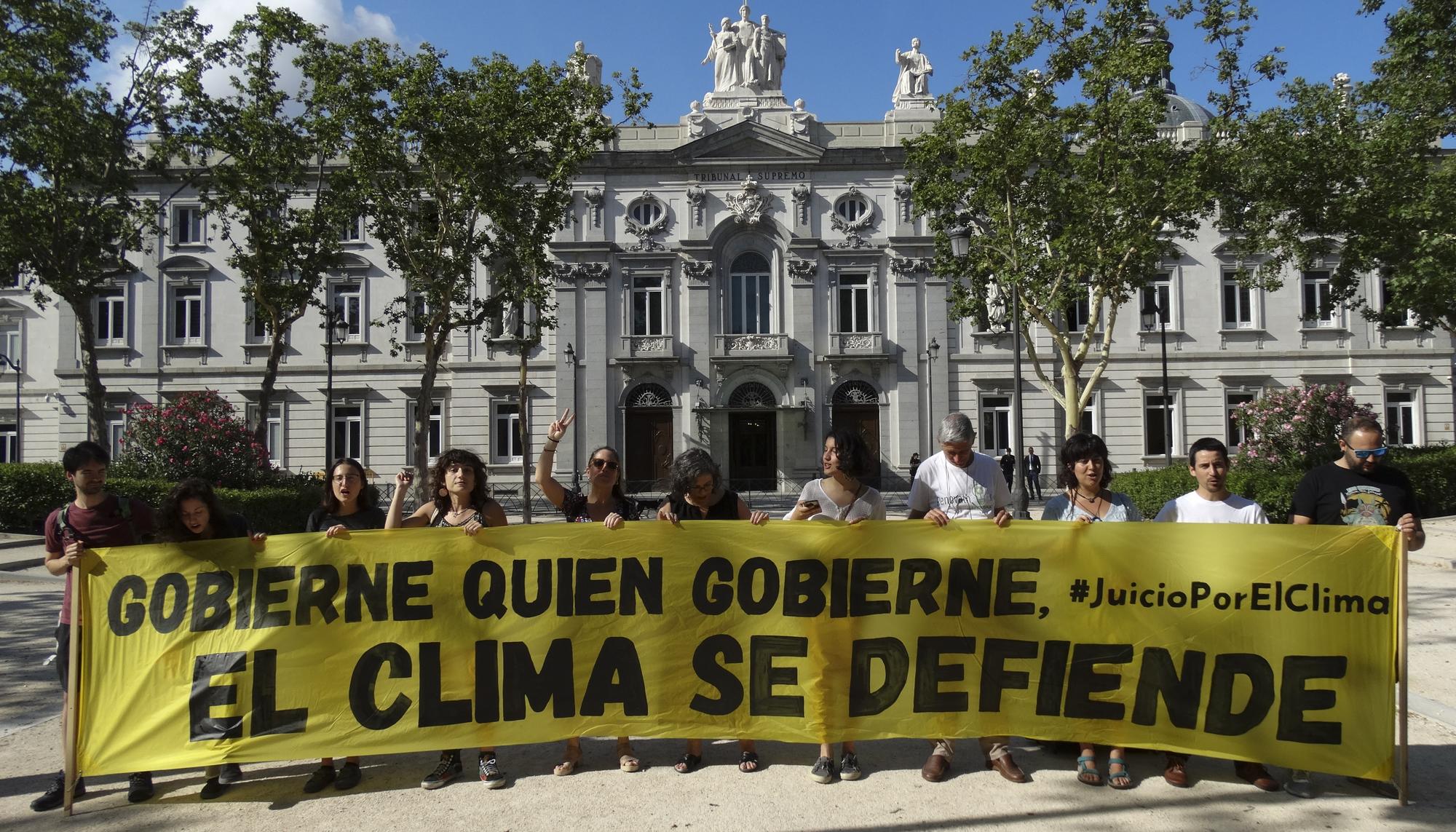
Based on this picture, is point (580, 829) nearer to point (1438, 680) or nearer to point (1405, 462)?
point (1438, 680)

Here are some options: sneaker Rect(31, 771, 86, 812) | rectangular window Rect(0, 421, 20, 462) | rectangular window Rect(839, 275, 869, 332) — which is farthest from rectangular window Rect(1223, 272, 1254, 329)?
rectangular window Rect(0, 421, 20, 462)

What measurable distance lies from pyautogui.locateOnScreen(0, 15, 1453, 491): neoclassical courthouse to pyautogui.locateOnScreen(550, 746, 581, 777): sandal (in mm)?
25526

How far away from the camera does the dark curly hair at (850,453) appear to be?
496 centimetres

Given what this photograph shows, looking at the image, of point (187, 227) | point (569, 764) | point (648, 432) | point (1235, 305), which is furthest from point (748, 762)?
point (187, 227)

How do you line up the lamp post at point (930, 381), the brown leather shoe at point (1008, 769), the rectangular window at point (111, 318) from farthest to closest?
the rectangular window at point (111, 318) → the lamp post at point (930, 381) → the brown leather shoe at point (1008, 769)

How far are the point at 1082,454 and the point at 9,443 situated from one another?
40731 mm

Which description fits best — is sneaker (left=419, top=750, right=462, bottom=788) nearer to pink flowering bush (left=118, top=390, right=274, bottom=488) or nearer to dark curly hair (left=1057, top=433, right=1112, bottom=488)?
dark curly hair (left=1057, top=433, right=1112, bottom=488)

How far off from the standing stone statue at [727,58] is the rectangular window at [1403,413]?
26444mm

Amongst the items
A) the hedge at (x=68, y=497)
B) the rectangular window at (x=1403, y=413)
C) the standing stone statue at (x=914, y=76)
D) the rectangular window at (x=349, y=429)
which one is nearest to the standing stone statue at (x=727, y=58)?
the standing stone statue at (x=914, y=76)

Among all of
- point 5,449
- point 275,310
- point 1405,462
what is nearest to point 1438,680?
point 1405,462

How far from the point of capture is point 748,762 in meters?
4.97

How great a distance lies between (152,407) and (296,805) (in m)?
17.2

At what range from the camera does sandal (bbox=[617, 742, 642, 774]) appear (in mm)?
4941

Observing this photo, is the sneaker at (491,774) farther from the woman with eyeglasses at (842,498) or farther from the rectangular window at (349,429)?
the rectangular window at (349,429)
